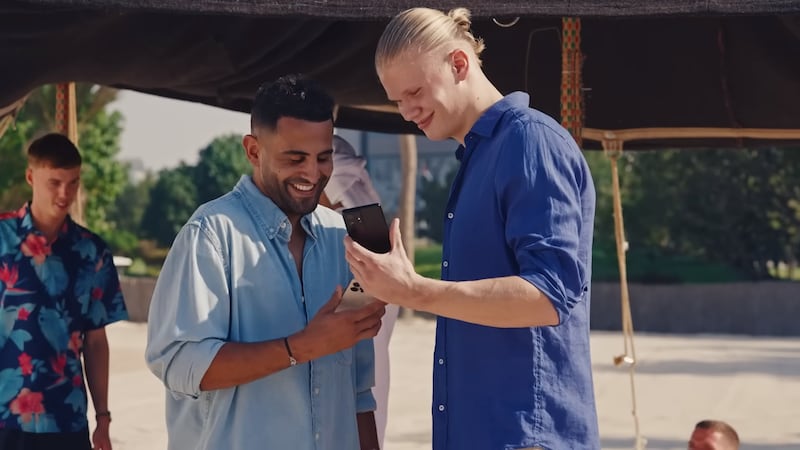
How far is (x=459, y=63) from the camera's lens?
2.34 m

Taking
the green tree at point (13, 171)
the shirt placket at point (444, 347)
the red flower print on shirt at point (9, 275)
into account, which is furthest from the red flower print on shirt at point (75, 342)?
the green tree at point (13, 171)

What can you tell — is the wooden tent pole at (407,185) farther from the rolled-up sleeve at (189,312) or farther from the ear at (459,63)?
the ear at (459,63)

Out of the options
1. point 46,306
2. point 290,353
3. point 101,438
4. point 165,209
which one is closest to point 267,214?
point 290,353

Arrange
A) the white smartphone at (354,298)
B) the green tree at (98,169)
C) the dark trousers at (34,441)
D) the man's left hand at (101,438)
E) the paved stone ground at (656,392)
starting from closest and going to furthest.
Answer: the white smartphone at (354,298) → the dark trousers at (34,441) → the man's left hand at (101,438) → the paved stone ground at (656,392) → the green tree at (98,169)

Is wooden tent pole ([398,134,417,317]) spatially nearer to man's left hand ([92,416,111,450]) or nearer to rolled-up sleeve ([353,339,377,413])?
man's left hand ([92,416,111,450])

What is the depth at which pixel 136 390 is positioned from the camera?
1301cm

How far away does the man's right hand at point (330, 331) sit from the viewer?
246cm

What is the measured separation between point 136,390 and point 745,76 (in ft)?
31.8

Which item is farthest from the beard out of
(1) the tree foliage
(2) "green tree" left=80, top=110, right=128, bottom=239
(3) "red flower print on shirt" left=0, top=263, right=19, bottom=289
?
(1) the tree foliage

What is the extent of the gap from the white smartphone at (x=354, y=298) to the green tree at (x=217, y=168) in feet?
115

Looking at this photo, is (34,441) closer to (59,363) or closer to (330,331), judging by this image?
(59,363)

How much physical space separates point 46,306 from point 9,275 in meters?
0.16

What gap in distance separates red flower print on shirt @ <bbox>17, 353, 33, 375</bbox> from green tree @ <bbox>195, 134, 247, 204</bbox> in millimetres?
33536

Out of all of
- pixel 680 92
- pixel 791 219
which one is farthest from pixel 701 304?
pixel 680 92
